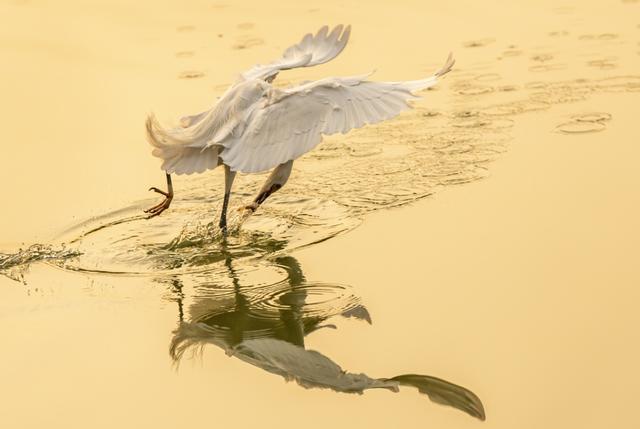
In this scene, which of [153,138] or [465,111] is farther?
[465,111]

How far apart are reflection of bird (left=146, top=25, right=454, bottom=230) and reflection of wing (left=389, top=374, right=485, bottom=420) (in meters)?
1.61

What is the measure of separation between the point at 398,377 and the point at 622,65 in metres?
4.79

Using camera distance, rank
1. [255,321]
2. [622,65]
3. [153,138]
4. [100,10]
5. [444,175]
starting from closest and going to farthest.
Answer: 1. [255,321]
2. [153,138]
3. [444,175]
4. [622,65]
5. [100,10]

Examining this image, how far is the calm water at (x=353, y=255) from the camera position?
4422 millimetres

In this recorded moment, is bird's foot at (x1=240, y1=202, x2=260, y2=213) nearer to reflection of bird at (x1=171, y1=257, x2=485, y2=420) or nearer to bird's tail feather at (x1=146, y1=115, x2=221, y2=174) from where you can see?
bird's tail feather at (x1=146, y1=115, x2=221, y2=174)

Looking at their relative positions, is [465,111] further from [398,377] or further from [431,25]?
[398,377]

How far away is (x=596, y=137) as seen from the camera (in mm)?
7109

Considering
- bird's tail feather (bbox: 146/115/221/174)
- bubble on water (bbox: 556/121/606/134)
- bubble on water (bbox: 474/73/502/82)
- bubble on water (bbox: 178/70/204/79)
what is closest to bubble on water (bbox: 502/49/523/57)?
bubble on water (bbox: 474/73/502/82)

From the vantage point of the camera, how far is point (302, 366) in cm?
461

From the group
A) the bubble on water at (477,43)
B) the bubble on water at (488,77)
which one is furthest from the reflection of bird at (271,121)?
the bubble on water at (477,43)

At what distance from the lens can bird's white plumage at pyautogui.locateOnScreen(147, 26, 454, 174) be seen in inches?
223

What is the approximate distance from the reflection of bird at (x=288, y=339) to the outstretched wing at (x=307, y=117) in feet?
1.85

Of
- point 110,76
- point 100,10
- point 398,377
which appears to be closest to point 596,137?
point 398,377

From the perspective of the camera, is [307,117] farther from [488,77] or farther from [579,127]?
[488,77]
